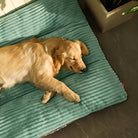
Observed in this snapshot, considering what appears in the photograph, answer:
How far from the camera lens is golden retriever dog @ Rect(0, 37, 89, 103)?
1557 mm

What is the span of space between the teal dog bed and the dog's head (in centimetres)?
11

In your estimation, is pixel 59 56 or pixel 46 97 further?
pixel 46 97

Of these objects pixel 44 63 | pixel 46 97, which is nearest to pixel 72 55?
pixel 44 63

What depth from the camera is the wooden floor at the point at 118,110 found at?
1.85 m

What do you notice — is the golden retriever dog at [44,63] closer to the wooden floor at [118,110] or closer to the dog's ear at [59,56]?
the dog's ear at [59,56]

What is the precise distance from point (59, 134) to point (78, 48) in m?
0.99

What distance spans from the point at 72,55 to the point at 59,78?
1.23ft

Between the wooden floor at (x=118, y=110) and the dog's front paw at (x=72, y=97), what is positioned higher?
the dog's front paw at (x=72, y=97)

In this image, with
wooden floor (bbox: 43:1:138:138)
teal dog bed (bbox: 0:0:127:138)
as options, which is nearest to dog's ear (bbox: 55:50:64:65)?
teal dog bed (bbox: 0:0:127:138)

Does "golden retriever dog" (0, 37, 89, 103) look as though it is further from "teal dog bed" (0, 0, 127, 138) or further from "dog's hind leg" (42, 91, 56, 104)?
"teal dog bed" (0, 0, 127, 138)

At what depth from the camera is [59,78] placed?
1798mm

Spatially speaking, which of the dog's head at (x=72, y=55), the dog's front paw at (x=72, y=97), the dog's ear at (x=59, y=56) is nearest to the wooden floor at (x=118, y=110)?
the dog's front paw at (x=72, y=97)

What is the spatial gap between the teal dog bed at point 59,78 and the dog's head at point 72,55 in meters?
0.11

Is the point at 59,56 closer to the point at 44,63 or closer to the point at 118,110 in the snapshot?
the point at 44,63
